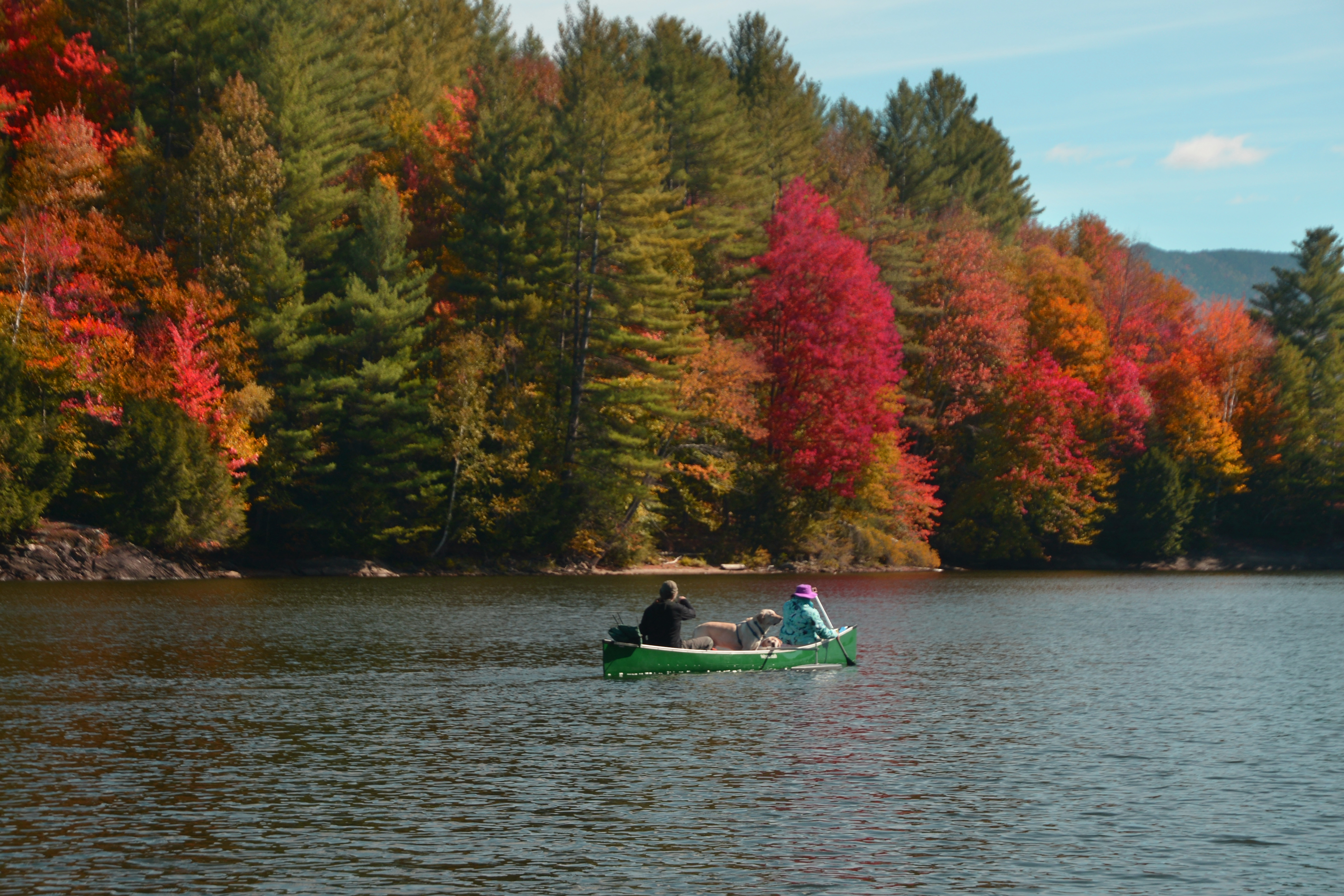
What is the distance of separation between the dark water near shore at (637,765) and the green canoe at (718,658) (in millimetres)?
402

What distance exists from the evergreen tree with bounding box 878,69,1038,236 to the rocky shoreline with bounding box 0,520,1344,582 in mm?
29675

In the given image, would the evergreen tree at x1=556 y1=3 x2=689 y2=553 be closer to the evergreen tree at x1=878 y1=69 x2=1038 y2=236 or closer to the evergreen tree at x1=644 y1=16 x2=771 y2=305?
the evergreen tree at x1=644 y1=16 x2=771 y2=305

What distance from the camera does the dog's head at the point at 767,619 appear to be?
28641mm

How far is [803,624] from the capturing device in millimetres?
28859

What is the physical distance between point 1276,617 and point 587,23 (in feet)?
141

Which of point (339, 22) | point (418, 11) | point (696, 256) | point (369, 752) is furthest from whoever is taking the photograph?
point (418, 11)

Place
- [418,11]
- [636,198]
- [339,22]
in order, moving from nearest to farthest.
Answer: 1. [636,198]
2. [339,22]
3. [418,11]

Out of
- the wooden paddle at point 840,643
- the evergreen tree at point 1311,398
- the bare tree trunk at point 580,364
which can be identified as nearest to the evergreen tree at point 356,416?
the bare tree trunk at point 580,364

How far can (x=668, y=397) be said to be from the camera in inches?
2493

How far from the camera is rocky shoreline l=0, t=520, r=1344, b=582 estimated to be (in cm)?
4891

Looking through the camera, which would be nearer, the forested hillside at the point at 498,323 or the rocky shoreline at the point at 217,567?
the rocky shoreline at the point at 217,567

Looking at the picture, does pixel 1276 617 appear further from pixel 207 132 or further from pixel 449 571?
pixel 207 132

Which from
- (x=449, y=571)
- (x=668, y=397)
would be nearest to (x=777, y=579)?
(x=668, y=397)

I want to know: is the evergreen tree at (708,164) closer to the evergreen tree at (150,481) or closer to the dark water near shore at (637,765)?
the evergreen tree at (150,481)
